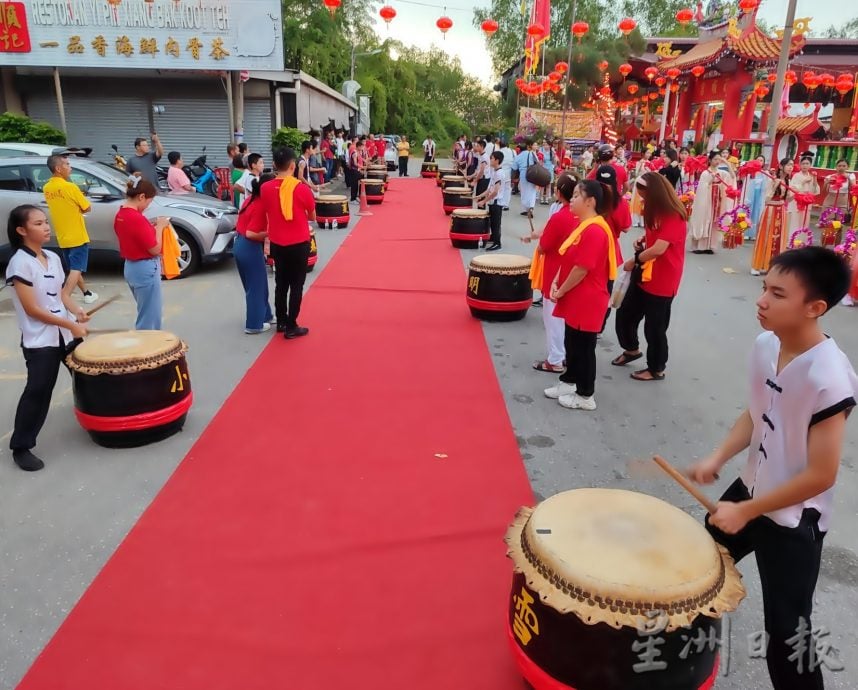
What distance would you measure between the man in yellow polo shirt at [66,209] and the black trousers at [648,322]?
208 inches

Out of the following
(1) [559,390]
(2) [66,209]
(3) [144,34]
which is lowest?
(1) [559,390]

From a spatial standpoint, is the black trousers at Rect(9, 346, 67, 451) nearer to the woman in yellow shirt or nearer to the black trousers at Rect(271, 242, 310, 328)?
the black trousers at Rect(271, 242, 310, 328)

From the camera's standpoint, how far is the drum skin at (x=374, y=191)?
17189 mm

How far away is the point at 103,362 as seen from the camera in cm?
402

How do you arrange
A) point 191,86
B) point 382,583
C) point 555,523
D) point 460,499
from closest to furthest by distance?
point 555,523
point 382,583
point 460,499
point 191,86

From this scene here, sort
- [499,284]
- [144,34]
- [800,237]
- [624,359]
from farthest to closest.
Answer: [144,34] < [800,237] < [499,284] < [624,359]

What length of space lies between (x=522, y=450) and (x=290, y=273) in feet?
9.90

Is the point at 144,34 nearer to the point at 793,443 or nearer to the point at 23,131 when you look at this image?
the point at 23,131

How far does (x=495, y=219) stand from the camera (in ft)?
36.8

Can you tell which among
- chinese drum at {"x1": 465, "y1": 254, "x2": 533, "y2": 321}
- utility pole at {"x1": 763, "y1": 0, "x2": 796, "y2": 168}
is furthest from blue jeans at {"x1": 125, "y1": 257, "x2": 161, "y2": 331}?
utility pole at {"x1": 763, "y1": 0, "x2": 796, "y2": 168}

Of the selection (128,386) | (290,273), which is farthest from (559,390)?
(128,386)

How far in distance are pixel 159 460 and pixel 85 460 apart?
45cm

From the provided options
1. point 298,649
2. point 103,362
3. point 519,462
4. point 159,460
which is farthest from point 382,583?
point 103,362

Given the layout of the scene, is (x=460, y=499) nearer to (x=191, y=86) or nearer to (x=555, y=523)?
(x=555, y=523)
